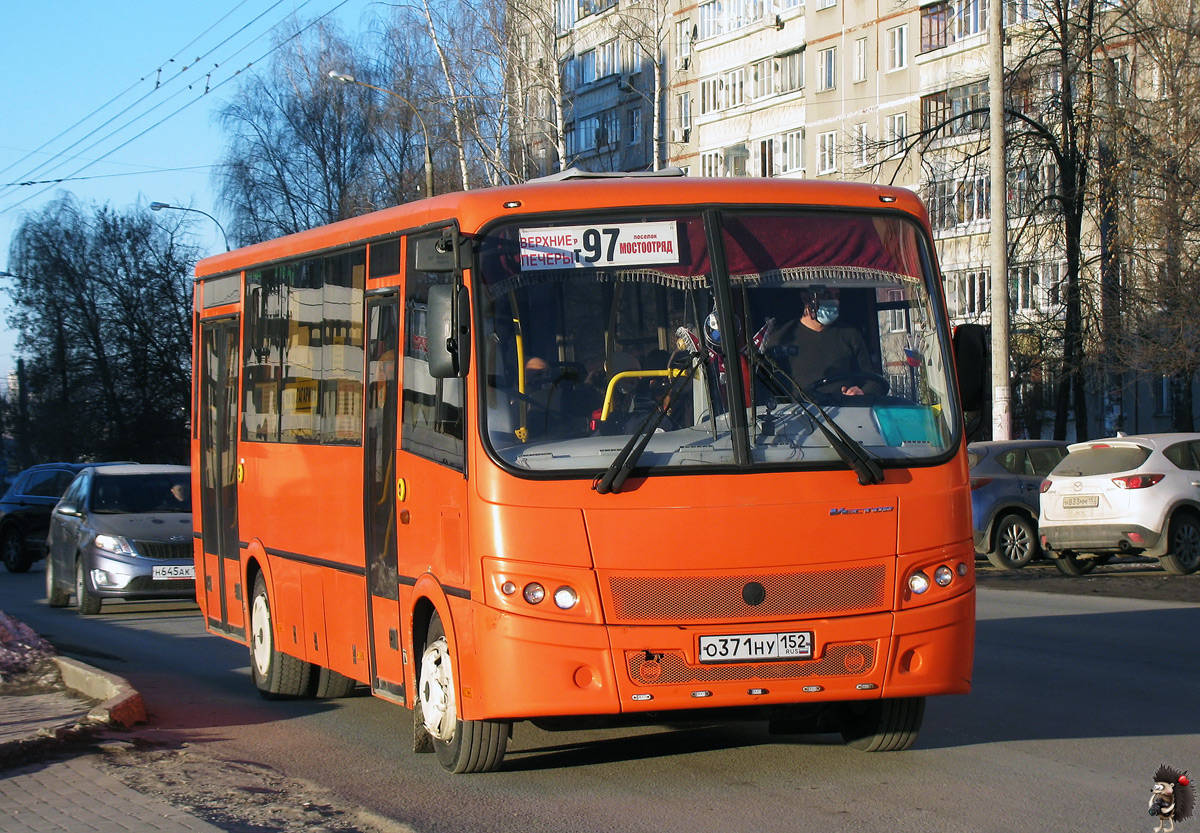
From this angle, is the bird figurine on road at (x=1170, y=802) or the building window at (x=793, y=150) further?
the building window at (x=793, y=150)

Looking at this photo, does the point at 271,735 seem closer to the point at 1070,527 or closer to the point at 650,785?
the point at 650,785

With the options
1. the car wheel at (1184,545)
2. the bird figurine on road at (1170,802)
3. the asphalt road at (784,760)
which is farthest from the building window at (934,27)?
the bird figurine on road at (1170,802)

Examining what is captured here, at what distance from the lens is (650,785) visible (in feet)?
23.8

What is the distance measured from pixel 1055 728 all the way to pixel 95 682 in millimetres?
5860

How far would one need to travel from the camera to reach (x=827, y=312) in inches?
293

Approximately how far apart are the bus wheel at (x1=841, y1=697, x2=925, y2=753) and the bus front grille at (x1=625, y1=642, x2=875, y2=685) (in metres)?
0.83

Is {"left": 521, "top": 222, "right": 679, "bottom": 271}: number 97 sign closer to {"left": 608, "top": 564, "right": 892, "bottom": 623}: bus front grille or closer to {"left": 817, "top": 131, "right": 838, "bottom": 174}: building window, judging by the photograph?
{"left": 608, "top": 564, "right": 892, "bottom": 623}: bus front grille

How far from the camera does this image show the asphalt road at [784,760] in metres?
6.54

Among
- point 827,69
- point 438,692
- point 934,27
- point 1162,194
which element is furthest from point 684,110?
point 438,692

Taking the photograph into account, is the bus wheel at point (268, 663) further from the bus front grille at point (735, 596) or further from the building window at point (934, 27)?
the building window at point (934, 27)

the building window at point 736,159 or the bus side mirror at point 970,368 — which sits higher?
the building window at point 736,159

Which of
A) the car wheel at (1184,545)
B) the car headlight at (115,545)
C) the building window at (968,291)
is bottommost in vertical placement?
the car wheel at (1184,545)

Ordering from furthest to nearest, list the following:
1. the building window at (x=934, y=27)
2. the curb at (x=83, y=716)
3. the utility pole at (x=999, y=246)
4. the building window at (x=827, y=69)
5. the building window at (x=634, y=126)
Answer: the building window at (x=634, y=126) → the building window at (x=827, y=69) → the building window at (x=934, y=27) → the utility pole at (x=999, y=246) → the curb at (x=83, y=716)

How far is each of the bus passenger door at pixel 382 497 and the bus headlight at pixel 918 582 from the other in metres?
2.63
